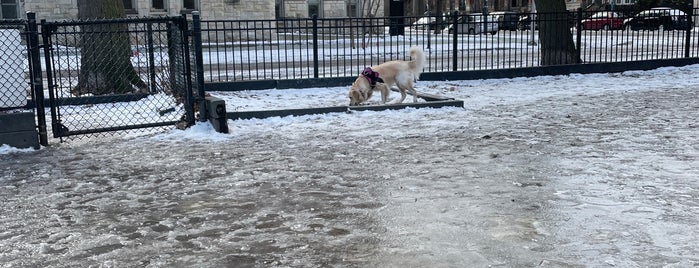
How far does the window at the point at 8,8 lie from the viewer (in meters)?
27.2

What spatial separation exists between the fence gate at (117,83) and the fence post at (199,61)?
12cm

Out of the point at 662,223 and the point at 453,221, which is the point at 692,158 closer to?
the point at 662,223

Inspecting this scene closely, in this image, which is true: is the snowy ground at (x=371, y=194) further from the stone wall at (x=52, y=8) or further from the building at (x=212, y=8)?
the stone wall at (x=52, y=8)

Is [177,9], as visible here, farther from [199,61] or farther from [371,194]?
[371,194]

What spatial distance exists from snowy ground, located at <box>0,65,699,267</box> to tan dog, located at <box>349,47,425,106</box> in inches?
26.9

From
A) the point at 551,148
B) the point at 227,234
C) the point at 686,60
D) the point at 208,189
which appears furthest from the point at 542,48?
the point at 227,234

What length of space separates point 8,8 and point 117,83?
59.4ft

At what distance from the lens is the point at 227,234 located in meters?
4.99

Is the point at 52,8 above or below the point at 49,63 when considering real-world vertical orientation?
above

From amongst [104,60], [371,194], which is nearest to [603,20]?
[104,60]

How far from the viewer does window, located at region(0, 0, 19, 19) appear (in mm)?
27156

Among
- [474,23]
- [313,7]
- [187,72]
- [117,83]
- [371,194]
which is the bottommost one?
[371,194]

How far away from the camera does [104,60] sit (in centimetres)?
1247

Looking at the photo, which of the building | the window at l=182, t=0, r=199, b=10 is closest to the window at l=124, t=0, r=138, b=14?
the building
